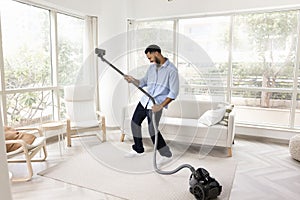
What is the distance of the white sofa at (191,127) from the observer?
293cm

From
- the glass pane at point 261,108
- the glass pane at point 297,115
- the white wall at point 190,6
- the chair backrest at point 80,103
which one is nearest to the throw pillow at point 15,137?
the chair backrest at point 80,103

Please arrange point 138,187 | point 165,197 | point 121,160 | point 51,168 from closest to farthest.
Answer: point 165,197 → point 138,187 → point 51,168 → point 121,160

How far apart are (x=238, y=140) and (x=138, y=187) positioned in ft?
7.25

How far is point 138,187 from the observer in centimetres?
217

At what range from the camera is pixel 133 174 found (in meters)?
2.45

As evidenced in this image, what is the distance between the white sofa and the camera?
115 inches

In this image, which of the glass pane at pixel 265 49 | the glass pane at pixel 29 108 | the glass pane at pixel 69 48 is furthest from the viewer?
the glass pane at pixel 69 48

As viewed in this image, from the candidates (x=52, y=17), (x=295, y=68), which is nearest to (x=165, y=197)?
(x=295, y=68)

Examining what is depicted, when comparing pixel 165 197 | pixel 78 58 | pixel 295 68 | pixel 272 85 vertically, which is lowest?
pixel 165 197

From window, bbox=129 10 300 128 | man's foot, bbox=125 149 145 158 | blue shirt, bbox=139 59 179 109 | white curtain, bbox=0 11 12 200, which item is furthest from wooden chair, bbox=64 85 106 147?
white curtain, bbox=0 11 12 200

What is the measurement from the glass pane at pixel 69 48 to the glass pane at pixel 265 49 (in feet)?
9.21

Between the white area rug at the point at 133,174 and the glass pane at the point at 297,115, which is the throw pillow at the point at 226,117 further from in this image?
the glass pane at the point at 297,115

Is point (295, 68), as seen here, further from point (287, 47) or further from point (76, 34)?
point (76, 34)

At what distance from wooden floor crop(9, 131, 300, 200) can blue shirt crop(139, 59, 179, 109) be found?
114 cm
